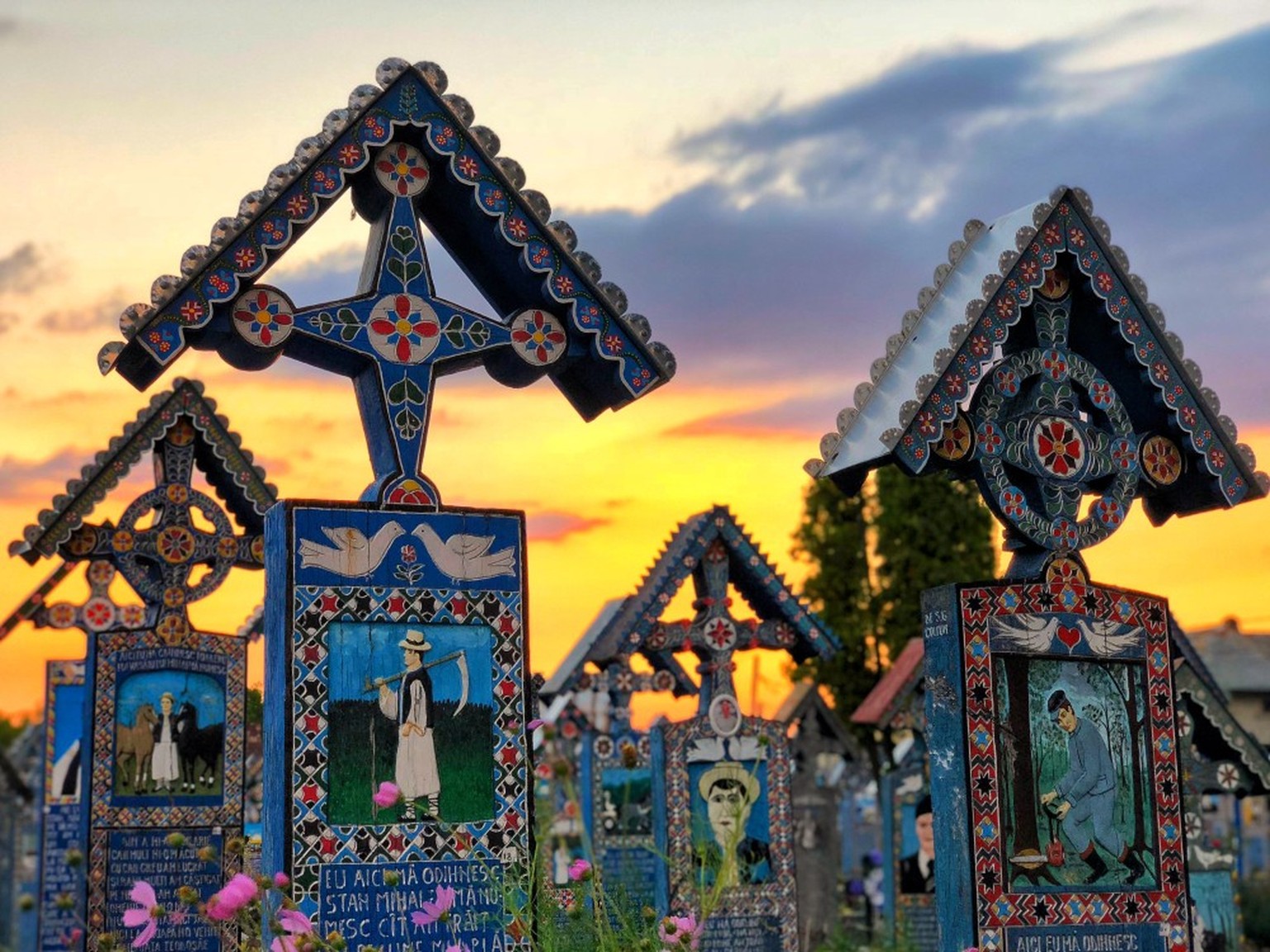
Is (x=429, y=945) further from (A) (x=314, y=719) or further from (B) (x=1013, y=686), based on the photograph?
(B) (x=1013, y=686)

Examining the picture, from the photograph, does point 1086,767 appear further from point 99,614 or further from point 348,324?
point 99,614

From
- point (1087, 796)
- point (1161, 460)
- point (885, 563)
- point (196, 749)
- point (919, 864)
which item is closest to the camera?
point (1087, 796)

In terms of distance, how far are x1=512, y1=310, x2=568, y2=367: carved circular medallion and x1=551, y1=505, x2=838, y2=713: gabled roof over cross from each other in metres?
6.53

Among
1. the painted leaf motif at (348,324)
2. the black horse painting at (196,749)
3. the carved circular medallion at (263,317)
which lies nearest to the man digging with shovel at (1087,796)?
the painted leaf motif at (348,324)

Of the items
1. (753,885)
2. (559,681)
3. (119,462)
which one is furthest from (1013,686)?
(559,681)

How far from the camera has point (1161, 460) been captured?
10.1 meters

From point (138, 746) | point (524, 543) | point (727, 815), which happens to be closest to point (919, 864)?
point (727, 815)

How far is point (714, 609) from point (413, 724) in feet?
24.6

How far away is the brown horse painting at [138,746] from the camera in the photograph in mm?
13227

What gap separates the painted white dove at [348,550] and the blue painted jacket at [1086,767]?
3635 mm

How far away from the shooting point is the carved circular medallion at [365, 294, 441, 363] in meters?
8.76

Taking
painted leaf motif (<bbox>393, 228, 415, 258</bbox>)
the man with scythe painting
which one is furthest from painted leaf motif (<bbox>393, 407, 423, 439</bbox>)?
the man with scythe painting

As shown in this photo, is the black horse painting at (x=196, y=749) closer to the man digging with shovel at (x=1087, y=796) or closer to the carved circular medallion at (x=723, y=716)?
the carved circular medallion at (x=723, y=716)

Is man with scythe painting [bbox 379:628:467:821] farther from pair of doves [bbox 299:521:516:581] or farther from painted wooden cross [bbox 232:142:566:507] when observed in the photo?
painted wooden cross [bbox 232:142:566:507]
